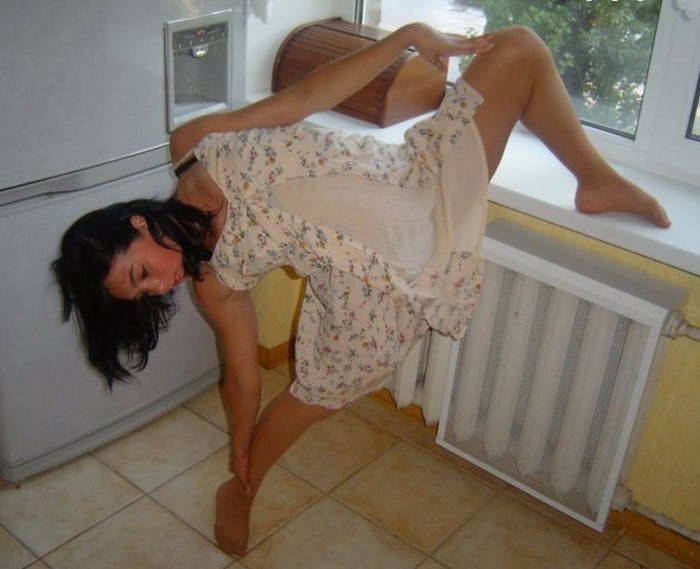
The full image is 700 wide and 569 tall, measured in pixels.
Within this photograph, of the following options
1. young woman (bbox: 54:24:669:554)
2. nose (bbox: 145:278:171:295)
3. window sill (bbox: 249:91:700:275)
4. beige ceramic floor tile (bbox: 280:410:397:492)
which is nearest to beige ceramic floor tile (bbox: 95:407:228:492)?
beige ceramic floor tile (bbox: 280:410:397:492)

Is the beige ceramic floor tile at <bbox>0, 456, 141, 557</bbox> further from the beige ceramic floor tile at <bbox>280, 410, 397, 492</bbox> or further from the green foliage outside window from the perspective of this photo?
the green foliage outside window

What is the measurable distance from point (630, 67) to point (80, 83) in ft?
3.45

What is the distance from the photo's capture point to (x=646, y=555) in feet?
5.89

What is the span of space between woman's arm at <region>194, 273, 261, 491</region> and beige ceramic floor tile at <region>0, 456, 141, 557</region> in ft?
1.22

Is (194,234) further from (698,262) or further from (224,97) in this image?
(698,262)

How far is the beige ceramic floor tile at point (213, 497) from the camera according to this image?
1797 millimetres

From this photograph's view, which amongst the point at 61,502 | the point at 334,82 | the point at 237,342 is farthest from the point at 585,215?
the point at 61,502

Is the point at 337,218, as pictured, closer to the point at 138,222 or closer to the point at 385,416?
the point at 138,222

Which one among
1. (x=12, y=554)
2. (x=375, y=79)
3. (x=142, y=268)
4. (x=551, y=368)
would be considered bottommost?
(x=12, y=554)

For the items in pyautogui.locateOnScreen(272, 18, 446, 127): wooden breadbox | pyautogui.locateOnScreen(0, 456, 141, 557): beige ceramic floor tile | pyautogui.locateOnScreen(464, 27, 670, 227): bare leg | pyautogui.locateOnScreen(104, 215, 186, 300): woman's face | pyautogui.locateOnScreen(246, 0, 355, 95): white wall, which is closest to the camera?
pyautogui.locateOnScreen(104, 215, 186, 300): woman's face

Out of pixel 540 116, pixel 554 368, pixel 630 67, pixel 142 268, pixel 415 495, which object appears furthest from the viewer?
pixel 415 495

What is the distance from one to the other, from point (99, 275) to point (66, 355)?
476mm

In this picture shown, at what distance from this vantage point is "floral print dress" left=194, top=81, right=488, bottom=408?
144cm

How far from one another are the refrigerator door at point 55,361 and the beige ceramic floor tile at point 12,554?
158 millimetres
